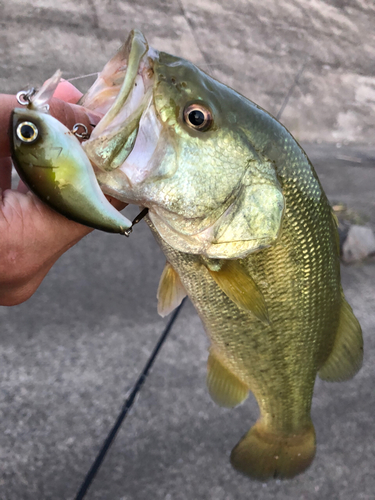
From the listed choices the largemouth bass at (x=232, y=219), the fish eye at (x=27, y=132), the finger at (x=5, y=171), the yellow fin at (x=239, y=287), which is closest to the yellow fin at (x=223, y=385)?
the largemouth bass at (x=232, y=219)

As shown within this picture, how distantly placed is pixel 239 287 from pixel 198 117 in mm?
425

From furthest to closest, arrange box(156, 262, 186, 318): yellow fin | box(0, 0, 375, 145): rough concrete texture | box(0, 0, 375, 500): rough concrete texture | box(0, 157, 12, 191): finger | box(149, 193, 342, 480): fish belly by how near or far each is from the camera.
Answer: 1. box(0, 0, 375, 145): rough concrete texture
2. box(0, 0, 375, 500): rough concrete texture
3. box(156, 262, 186, 318): yellow fin
4. box(149, 193, 342, 480): fish belly
5. box(0, 157, 12, 191): finger

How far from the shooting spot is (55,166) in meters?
0.61

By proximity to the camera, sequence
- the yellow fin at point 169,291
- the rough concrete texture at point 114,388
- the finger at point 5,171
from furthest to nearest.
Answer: the rough concrete texture at point 114,388
the yellow fin at point 169,291
the finger at point 5,171

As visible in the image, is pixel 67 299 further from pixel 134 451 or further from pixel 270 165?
pixel 270 165

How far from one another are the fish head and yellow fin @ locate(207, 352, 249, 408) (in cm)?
65

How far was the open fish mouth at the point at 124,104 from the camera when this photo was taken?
0.69 meters

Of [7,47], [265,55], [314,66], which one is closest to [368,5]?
[314,66]

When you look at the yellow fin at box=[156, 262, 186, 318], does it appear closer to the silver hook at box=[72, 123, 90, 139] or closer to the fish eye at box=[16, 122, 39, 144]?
the silver hook at box=[72, 123, 90, 139]

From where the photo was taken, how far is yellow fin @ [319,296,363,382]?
1.24 m

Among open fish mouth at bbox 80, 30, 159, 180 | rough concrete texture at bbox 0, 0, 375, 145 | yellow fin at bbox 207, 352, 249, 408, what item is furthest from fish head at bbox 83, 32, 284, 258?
rough concrete texture at bbox 0, 0, 375, 145

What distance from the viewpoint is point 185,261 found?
1033 mm

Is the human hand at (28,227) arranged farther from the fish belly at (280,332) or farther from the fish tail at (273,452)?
the fish tail at (273,452)

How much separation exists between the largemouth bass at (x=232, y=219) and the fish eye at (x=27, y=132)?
115mm
